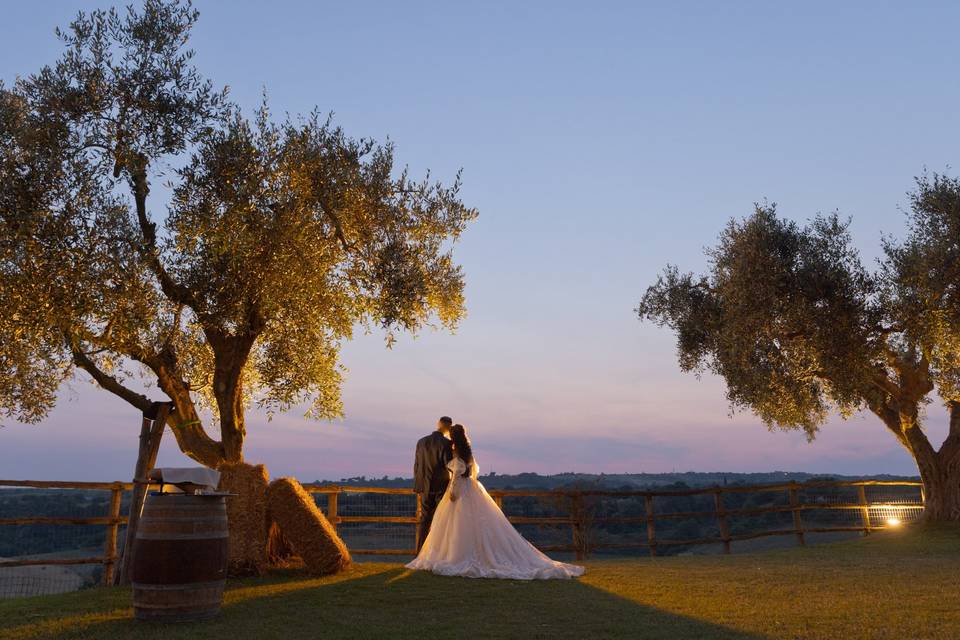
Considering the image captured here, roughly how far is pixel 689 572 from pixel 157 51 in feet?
41.0

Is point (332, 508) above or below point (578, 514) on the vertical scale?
above

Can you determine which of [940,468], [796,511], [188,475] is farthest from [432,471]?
[940,468]

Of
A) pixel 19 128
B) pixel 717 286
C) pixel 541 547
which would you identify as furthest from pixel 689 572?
pixel 19 128

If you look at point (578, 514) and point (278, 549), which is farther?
point (578, 514)

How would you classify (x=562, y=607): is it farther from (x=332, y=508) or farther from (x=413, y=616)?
(x=332, y=508)

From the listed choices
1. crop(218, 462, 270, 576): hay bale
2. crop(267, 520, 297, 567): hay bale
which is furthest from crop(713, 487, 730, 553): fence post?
crop(218, 462, 270, 576): hay bale

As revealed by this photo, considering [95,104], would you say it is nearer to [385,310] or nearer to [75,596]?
[385,310]

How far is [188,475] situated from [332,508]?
19.1 ft

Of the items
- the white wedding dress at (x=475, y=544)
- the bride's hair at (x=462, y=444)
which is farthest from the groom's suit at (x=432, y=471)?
the white wedding dress at (x=475, y=544)

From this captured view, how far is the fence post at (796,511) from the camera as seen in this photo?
18.6 metres

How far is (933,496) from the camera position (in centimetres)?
1964

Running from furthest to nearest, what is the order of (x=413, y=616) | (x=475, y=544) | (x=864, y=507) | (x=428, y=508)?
(x=864, y=507) < (x=428, y=508) < (x=475, y=544) < (x=413, y=616)

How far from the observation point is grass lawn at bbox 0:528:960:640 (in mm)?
6672

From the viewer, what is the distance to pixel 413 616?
7.51 meters
